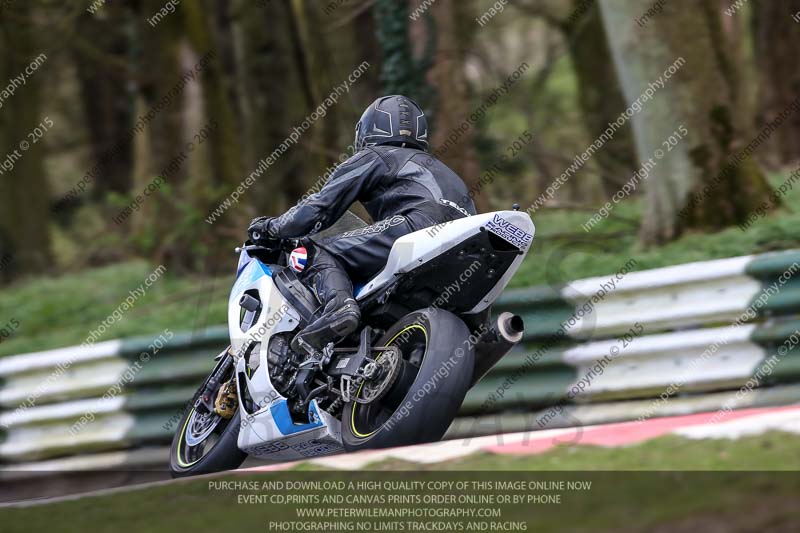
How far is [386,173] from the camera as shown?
19.8ft

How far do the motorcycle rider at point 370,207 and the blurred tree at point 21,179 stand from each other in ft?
36.7

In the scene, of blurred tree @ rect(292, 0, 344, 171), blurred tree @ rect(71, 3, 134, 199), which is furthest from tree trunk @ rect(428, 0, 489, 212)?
blurred tree @ rect(71, 3, 134, 199)

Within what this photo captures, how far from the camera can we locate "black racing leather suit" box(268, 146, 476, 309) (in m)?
5.92

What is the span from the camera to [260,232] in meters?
6.32

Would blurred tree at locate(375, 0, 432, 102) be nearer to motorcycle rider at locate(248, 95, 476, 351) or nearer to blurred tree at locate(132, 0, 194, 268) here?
A: motorcycle rider at locate(248, 95, 476, 351)

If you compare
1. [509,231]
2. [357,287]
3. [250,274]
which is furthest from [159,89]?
[509,231]

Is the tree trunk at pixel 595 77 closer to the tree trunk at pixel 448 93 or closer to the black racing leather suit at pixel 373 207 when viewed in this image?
the tree trunk at pixel 448 93

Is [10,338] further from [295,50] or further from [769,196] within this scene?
[769,196]

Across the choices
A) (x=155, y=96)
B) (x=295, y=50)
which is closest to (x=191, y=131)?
(x=155, y=96)

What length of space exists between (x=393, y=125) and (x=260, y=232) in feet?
3.05

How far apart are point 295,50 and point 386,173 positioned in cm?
790

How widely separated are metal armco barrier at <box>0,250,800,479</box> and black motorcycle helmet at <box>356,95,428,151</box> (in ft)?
5.21

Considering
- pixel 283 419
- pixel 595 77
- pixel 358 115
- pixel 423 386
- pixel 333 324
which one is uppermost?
pixel 358 115

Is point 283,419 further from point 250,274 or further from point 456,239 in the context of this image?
point 456,239
